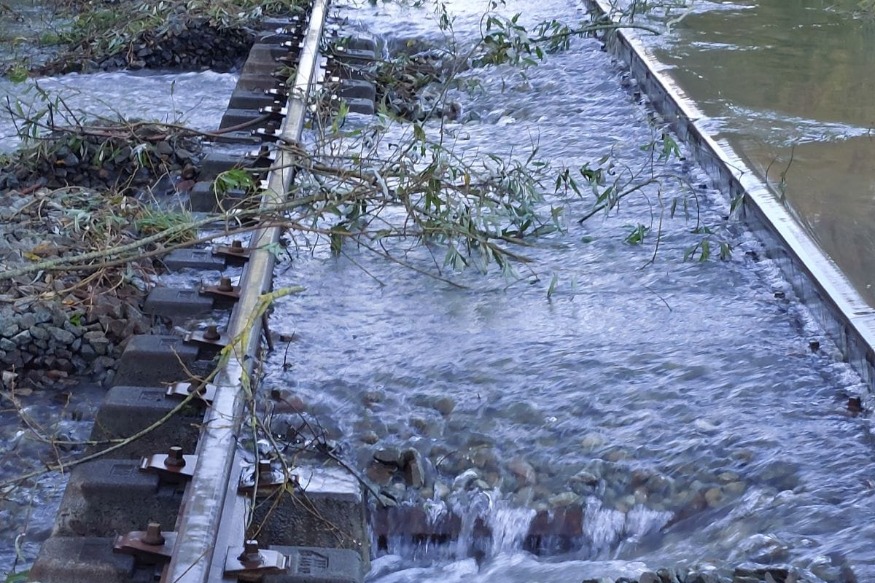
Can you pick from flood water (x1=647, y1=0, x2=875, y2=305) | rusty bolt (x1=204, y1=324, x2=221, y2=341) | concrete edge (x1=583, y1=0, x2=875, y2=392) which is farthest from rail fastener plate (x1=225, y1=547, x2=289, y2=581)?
flood water (x1=647, y1=0, x2=875, y2=305)

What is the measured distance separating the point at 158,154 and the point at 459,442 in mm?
2718

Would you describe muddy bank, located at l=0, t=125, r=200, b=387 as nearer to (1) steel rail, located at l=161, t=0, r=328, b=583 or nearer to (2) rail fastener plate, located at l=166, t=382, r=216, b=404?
(1) steel rail, located at l=161, t=0, r=328, b=583

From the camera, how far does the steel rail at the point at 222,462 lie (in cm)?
247

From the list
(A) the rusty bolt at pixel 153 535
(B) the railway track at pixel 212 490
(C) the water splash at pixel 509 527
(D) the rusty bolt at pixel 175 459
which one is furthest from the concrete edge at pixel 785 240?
(A) the rusty bolt at pixel 153 535

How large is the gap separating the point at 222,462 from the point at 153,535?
0.28 metres

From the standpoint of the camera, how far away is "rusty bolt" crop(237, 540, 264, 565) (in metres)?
2.54

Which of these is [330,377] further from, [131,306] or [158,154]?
[158,154]

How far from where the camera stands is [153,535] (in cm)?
254

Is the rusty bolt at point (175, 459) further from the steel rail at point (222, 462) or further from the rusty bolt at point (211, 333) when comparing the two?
the rusty bolt at point (211, 333)

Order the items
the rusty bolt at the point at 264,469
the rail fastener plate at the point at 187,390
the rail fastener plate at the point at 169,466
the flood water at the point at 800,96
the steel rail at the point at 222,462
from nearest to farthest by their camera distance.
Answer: the steel rail at the point at 222,462 → the rail fastener plate at the point at 169,466 → the rusty bolt at the point at 264,469 → the rail fastener plate at the point at 187,390 → the flood water at the point at 800,96

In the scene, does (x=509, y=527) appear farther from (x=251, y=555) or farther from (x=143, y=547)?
(x=143, y=547)

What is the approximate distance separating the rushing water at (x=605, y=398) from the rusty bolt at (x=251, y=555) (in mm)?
490

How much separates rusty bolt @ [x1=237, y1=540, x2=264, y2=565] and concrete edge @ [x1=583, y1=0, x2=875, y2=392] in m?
1.94

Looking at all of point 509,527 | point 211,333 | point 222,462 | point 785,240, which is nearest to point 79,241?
point 211,333
